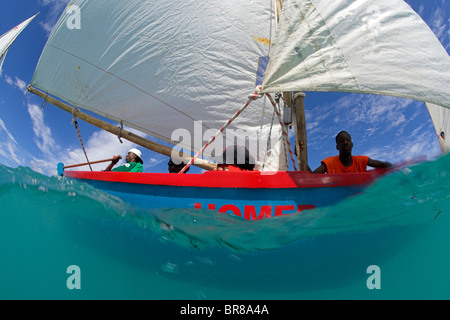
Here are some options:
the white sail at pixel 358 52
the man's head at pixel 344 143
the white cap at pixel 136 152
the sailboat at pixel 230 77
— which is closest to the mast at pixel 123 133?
the sailboat at pixel 230 77

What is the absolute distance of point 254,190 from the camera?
8.47 ft

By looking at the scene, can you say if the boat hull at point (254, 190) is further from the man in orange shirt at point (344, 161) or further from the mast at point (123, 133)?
the mast at point (123, 133)

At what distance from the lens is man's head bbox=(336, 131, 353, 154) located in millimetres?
3184

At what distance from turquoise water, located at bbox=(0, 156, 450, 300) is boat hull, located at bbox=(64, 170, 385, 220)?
4.2 inches

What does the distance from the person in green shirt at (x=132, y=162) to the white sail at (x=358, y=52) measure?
2834 millimetres

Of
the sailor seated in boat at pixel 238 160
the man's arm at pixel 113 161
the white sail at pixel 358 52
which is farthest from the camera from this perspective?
the man's arm at pixel 113 161

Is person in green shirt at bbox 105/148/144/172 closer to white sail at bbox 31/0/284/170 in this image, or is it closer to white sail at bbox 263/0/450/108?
white sail at bbox 31/0/284/170

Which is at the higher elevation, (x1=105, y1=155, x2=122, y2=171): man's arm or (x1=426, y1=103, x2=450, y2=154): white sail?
(x1=105, y1=155, x2=122, y2=171): man's arm

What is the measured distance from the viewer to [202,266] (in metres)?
2.79

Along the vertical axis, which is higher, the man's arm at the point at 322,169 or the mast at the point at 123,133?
the mast at the point at 123,133

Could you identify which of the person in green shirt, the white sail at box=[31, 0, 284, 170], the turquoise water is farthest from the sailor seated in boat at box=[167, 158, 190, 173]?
the turquoise water

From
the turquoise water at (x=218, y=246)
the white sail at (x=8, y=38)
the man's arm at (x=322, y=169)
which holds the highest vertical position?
the white sail at (x=8, y=38)

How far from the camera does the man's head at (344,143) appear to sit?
3.18 meters
